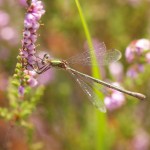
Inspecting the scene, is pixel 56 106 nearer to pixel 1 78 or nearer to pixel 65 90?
pixel 65 90

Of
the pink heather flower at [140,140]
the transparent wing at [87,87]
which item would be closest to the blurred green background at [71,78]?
the pink heather flower at [140,140]

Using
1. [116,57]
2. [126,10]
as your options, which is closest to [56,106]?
[126,10]

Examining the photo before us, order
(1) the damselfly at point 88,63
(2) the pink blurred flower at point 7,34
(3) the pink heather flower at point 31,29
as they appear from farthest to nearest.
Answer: (2) the pink blurred flower at point 7,34 < (1) the damselfly at point 88,63 < (3) the pink heather flower at point 31,29

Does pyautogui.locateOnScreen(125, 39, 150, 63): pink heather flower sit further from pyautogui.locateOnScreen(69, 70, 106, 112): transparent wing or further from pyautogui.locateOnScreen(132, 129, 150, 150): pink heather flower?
pyautogui.locateOnScreen(132, 129, 150, 150): pink heather flower

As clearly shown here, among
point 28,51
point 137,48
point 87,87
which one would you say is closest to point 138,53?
point 137,48

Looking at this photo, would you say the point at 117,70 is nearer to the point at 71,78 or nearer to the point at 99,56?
the point at 71,78

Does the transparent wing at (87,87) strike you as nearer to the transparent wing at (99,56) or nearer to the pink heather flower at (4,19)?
the transparent wing at (99,56)
